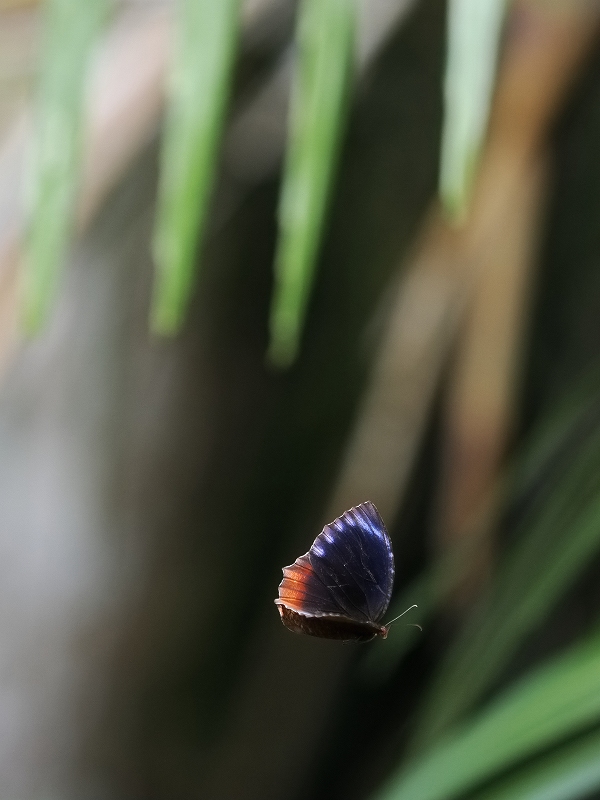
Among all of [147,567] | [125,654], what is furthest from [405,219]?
[125,654]

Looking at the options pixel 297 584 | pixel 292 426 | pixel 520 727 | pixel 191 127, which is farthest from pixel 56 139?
pixel 292 426

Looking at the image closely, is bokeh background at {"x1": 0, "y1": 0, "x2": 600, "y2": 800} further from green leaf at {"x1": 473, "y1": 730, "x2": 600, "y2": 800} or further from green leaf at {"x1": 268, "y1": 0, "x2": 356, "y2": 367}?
green leaf at {"x1": 268, "y1": 0, "x2": 356, "y2": 367}

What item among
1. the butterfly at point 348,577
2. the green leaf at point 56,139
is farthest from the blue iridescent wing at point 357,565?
the green leaf at point 56,139

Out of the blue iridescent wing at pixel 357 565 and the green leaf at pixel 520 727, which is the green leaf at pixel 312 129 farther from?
the green leaf at pixel 520 727

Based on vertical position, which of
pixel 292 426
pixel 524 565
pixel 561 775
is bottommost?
pixel 561 775

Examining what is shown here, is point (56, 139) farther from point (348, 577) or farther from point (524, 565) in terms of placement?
point (524, 565)

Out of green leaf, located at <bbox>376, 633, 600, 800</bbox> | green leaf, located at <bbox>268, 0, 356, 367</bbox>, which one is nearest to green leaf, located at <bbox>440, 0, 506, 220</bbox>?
green leaf, located at <bbox>268, 0, 356, 367</bbox>
